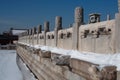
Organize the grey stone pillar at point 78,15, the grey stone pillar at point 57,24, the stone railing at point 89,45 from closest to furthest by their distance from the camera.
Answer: the stone railing at point 89,45 → the grey stone pillar at point 78,15 → the grey stone pillar at point 57,24

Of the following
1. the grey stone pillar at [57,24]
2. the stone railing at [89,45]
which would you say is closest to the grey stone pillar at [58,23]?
the grey stone pillar at [57,24]

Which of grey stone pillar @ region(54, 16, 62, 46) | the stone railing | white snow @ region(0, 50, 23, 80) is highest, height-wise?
grey stone pillar @ region(54, 16, 62, 46)

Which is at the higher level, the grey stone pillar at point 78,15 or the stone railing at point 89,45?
the grey stone pillar at point 78,15

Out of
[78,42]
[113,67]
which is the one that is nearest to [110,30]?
[113,67]

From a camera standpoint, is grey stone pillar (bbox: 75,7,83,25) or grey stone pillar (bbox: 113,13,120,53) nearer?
grey stone pillar (bbox: 113,13,120,53)

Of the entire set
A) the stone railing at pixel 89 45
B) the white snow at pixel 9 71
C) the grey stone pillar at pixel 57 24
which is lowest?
the white snow at pixel 9 71

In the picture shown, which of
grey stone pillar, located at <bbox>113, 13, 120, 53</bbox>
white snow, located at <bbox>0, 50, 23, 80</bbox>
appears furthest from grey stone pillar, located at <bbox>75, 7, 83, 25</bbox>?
white snow, located at <bbox>0, 50, 23, 80</bbox>

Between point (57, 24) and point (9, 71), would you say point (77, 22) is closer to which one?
point (57, 24)

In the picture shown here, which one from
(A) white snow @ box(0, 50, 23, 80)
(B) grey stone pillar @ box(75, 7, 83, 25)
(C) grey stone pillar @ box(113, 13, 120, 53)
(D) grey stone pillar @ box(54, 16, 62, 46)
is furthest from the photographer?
(A) white snow @ box(0, 50, 23, 80)

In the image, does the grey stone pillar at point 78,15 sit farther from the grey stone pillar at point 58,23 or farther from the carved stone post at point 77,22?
the grey stone pillar at point 58,23

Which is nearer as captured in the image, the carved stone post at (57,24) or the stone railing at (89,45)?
the stone railing at (89,45)

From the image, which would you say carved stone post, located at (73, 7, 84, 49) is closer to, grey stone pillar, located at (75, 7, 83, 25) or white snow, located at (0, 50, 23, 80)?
grey stone pillar, located at (75, 7, 83, 25)

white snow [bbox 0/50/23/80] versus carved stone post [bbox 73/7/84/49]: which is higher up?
carved stone post [bbox 73/7/84/49]

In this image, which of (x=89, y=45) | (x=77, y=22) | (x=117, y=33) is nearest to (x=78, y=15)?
(x=77, y=22)
